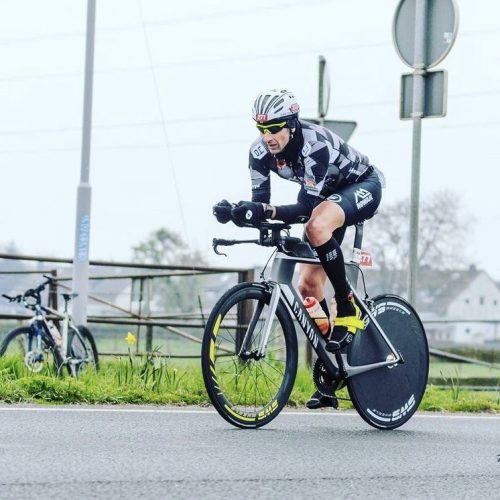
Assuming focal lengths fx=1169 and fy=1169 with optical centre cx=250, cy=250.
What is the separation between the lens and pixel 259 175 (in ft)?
20.8

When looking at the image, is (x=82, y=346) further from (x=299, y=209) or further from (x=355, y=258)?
(x=299, y=209)

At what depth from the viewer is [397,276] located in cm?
8606

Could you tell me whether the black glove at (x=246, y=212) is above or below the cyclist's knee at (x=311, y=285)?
above

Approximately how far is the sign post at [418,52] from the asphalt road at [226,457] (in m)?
2.93

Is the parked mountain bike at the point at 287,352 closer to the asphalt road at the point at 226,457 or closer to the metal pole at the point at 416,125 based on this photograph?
the asphalt road at the point at 226,457

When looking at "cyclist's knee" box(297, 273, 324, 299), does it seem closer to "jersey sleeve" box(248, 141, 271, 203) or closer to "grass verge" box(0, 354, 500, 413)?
"jersey sleeve" box(248, 141, 271, 203)

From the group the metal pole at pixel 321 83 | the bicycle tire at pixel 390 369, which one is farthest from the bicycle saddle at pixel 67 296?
the bicycle tire at pixel 390 369

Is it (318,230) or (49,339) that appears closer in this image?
(318,230)

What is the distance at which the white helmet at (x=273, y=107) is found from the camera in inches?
237

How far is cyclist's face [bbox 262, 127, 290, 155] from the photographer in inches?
240

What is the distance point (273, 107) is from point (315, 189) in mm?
481

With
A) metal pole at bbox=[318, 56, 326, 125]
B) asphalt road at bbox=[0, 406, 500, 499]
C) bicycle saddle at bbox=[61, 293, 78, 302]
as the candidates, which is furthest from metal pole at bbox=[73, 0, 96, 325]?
asphalt road at bbox=[0, 406, 500, 499]

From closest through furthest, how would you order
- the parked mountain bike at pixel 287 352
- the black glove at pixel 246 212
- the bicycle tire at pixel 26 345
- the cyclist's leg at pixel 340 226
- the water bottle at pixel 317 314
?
1. the black glove at pixel 246 212
2. the parked mountain bike at pixel 287 352
3. the cyclist's leg at pixel 340 226
4. the water bottle at pixel 317 314
5. the bicycle tire at pixel 26 345

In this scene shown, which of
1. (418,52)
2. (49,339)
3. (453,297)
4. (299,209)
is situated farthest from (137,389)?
(453,297)
